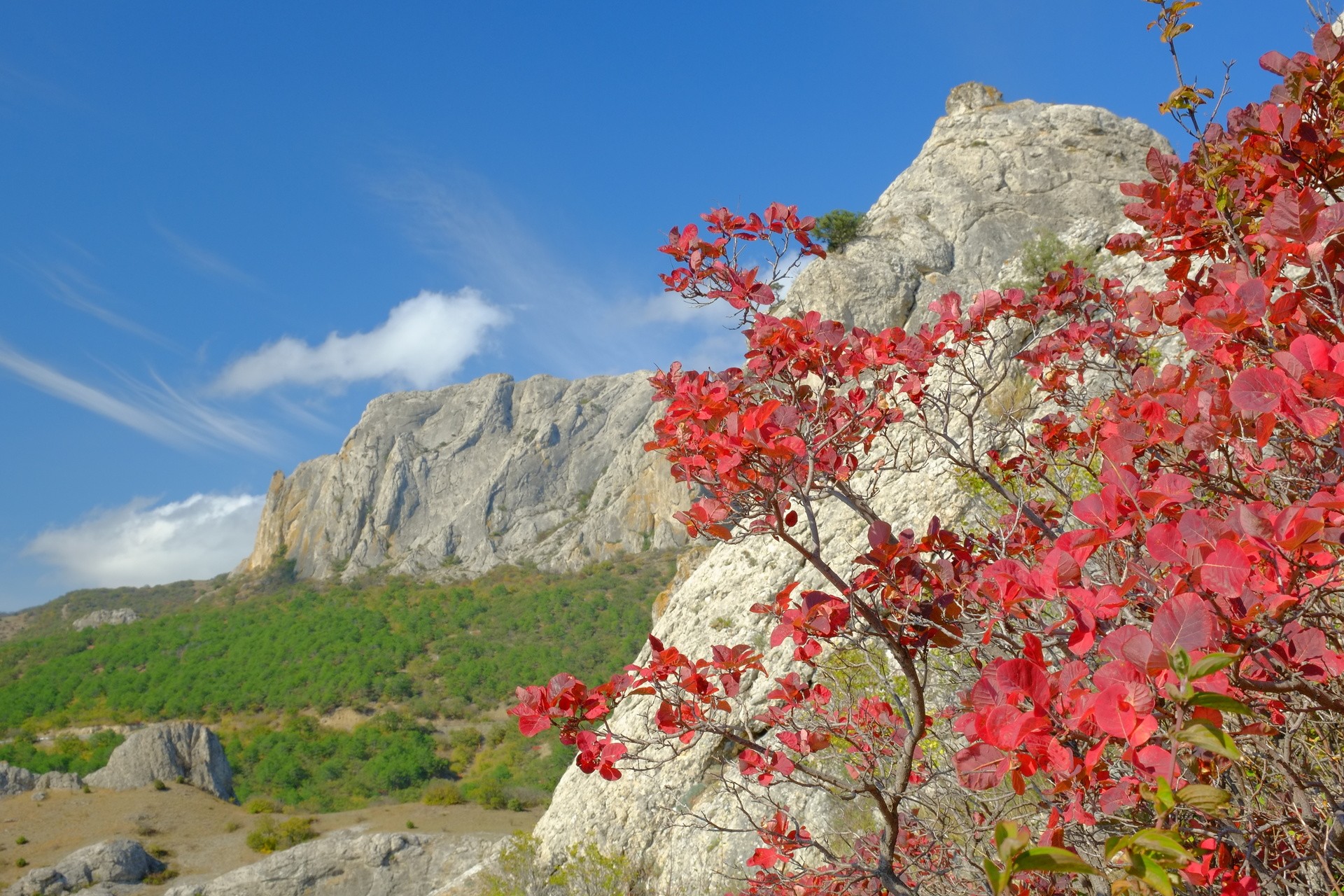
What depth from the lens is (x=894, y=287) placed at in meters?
11.0

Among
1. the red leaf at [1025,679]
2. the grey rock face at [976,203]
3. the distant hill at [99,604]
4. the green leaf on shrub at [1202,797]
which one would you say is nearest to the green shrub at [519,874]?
the red leaf at [1025,679]

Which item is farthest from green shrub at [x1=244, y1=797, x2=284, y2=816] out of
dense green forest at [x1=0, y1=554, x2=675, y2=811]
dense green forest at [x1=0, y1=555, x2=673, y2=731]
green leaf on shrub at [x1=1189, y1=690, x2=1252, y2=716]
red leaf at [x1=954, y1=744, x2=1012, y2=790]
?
green leaf on shrub at [x1=1189, y1=690, x2=1252, y2=716]

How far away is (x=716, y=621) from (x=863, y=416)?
4498mm

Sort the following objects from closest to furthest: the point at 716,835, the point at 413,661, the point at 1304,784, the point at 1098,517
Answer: the point at 1098,517 → the point at 1304,784 → the point at 716,835 → the point at 413,661

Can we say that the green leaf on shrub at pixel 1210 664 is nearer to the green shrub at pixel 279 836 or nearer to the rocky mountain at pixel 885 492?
the rocky mountain at pixel 885 492

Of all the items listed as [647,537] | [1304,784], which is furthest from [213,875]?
[647,537]

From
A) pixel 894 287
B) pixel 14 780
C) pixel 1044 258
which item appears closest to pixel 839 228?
pixel 894 287

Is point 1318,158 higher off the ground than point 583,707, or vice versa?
point 1318,158

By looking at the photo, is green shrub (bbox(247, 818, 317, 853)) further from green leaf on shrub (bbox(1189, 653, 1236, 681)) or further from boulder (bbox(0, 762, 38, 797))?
green leaf on shrub (bbox(1189, 653, 1236, 681))

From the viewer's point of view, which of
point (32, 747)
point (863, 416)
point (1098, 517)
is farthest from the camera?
point (32, 747)

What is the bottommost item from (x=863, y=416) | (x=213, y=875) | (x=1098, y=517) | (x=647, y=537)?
(x=213, y=875)

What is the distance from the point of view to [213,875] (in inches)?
529

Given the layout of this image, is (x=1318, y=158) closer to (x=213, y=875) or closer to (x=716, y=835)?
(x=716, y=835)

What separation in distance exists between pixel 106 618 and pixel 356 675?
98.7 ft
